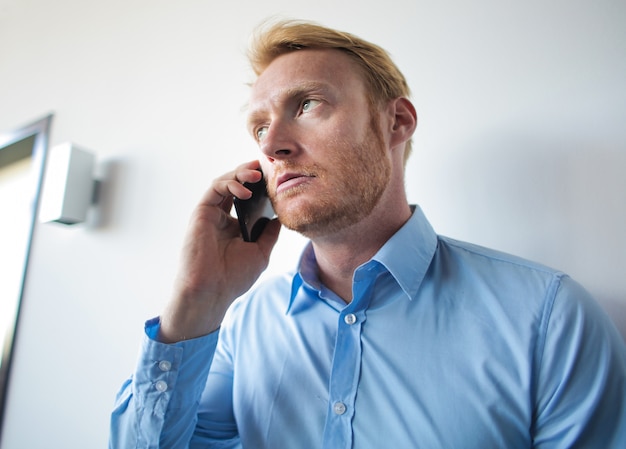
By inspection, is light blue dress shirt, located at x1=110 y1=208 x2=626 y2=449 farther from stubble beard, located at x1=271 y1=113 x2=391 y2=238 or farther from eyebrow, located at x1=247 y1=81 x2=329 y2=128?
eyebrow, located at x1=247 y1=81 x2=329 y2=128

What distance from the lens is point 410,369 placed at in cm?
71

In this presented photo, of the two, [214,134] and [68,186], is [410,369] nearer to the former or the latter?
[214,134]

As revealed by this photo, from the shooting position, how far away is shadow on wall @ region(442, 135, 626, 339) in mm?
760

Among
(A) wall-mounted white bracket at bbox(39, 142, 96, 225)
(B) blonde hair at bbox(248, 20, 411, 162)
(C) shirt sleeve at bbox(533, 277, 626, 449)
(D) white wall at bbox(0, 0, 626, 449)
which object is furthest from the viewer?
(A) wall-mounted white bracket at bbox(39, 142, 96, 225)

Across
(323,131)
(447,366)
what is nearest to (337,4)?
(323,131)

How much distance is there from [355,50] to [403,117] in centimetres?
20

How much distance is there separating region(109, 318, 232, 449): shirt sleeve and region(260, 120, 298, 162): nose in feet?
1.42

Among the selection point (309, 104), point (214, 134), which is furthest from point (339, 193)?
point (214, 134)

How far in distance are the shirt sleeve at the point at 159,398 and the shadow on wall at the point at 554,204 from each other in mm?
721

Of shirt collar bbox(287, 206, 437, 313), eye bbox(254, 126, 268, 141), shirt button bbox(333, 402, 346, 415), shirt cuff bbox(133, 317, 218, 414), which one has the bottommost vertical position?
shirt button bbox(333, 402, 346, 415)

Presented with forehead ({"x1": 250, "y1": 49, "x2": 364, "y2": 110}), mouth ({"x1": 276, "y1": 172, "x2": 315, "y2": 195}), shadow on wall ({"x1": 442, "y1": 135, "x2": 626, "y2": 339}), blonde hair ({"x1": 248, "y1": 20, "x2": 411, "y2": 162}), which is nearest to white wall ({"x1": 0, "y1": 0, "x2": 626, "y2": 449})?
shadow on wall ({"x1": 442, "y1": 135, "x2": 626, "y2": 339})

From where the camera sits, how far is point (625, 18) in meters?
0.79

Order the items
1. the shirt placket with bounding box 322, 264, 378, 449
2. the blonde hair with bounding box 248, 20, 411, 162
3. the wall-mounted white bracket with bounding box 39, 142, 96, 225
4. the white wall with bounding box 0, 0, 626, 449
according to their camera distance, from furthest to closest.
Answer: the wall-mounted white bracket with bounding box 39, 142, 96, 225 < the blonde hair with bounding box 248, 20, 411, 162 < the white wall with bounding box 0, 0, 626, 449 < the shirt placket with bounding box 322, 264, 378, 449

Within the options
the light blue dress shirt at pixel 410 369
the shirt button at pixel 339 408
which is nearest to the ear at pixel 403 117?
the light blue dress shirt at pixel 410 369
